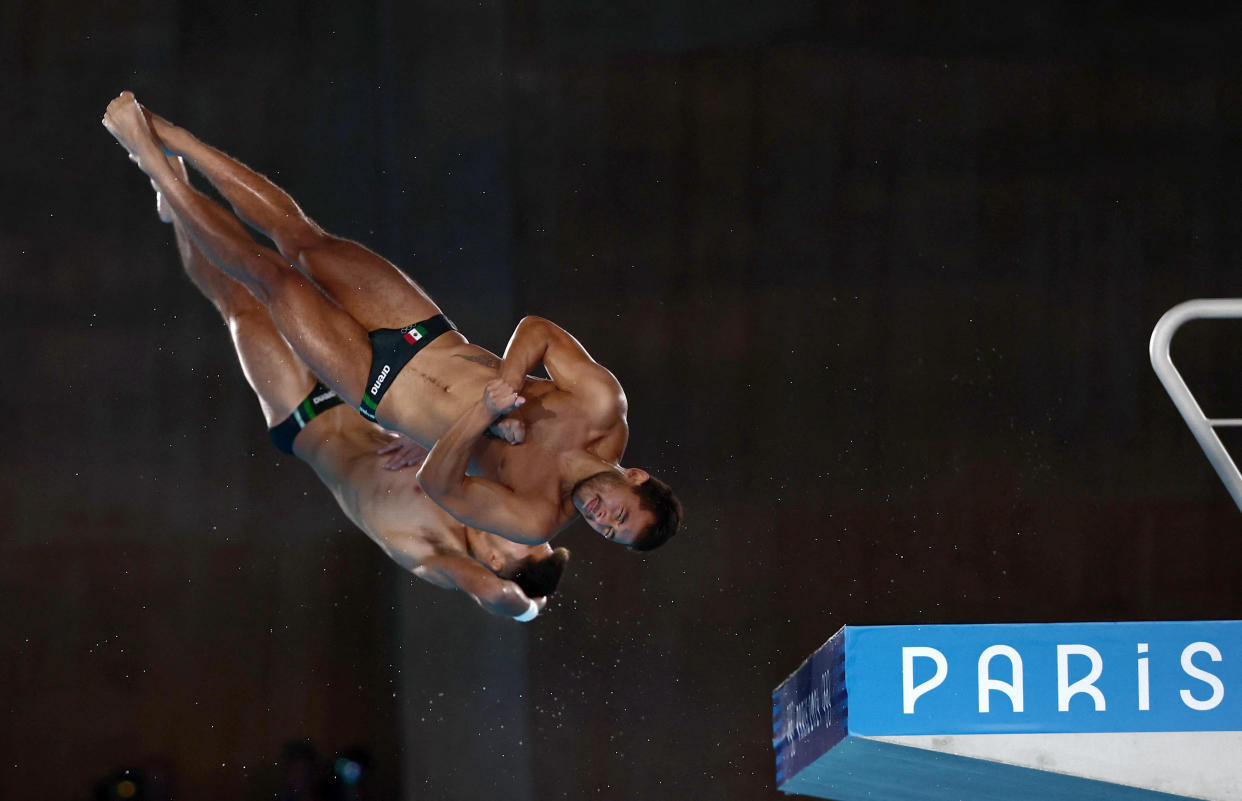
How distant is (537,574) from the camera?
192 inches

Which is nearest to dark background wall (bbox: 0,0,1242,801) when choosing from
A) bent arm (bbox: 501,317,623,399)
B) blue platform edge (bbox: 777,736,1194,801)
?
bent arm (bbox: 501,317,623,399)

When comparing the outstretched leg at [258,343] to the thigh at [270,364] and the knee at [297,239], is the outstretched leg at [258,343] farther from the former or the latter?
the knee at [297,239]

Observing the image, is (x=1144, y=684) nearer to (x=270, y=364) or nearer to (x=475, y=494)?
(x=475, y=494)

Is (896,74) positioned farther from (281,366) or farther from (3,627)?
(3,627)

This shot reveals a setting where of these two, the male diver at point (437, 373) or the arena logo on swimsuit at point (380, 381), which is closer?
the male diver at point (437, 373)

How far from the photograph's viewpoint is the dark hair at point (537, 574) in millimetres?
4871

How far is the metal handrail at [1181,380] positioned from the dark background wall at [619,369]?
479 cm

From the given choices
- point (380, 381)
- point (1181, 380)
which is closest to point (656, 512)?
point (380, 381)

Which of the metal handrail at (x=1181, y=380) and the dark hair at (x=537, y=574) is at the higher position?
the dark hair at (x=537, y=574)

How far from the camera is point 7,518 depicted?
6.73 meters

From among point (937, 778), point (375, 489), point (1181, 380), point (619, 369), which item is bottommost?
point (937, 778)

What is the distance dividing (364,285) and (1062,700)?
115 inches

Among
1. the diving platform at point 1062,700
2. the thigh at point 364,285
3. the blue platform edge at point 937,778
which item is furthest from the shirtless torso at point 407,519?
the diving platform at point 1062,700

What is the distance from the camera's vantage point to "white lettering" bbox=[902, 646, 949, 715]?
2.14 m
